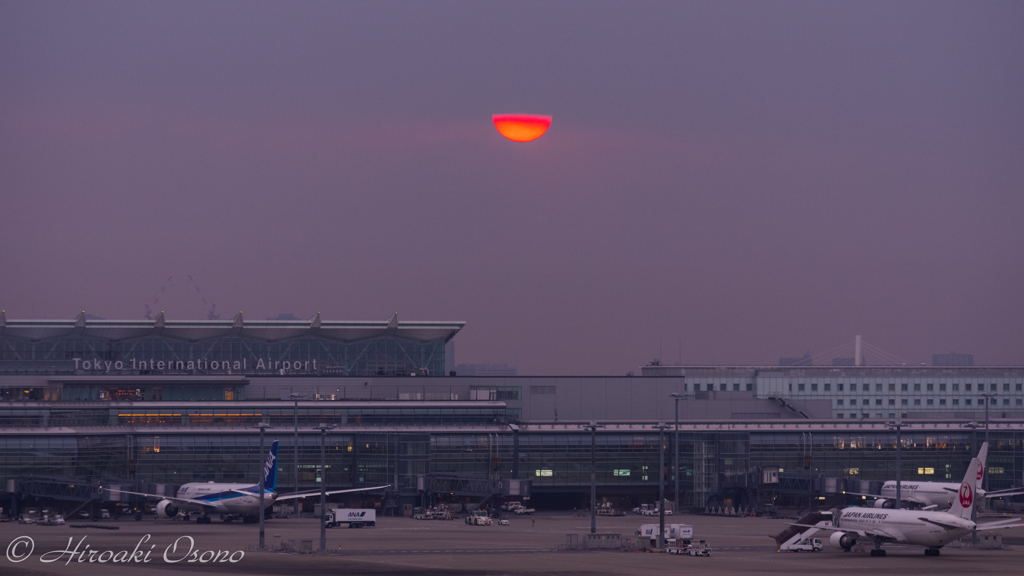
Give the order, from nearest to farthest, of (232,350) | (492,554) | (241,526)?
1. (492,554)
2. (241,526)
3. (232,350)

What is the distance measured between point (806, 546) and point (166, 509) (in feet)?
239

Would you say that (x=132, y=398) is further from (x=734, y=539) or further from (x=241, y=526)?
(x=734, y=539)

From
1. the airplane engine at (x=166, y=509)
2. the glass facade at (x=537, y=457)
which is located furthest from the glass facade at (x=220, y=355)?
the airplane engine at (x=166, y=509)

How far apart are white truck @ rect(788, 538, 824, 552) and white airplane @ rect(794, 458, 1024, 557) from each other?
1223 mm

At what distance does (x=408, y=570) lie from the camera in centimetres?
7744

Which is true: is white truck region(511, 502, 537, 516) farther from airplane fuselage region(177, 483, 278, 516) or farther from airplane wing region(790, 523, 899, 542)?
airplane wing region(790, 523, 899, 542)

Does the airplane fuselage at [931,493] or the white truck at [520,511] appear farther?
the white truck at [520,511]

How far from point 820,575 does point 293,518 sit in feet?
273

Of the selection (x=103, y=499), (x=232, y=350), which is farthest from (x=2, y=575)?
(x=232, y=350)

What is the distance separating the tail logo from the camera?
95.5m

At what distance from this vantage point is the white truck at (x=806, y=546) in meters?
98.5

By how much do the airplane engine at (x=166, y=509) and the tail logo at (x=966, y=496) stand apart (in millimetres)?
84224

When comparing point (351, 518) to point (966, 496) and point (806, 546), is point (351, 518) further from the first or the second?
point (966, 496)

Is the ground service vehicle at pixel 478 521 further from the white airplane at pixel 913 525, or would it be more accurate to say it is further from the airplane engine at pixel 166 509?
the white airplane at pixel 913 525
